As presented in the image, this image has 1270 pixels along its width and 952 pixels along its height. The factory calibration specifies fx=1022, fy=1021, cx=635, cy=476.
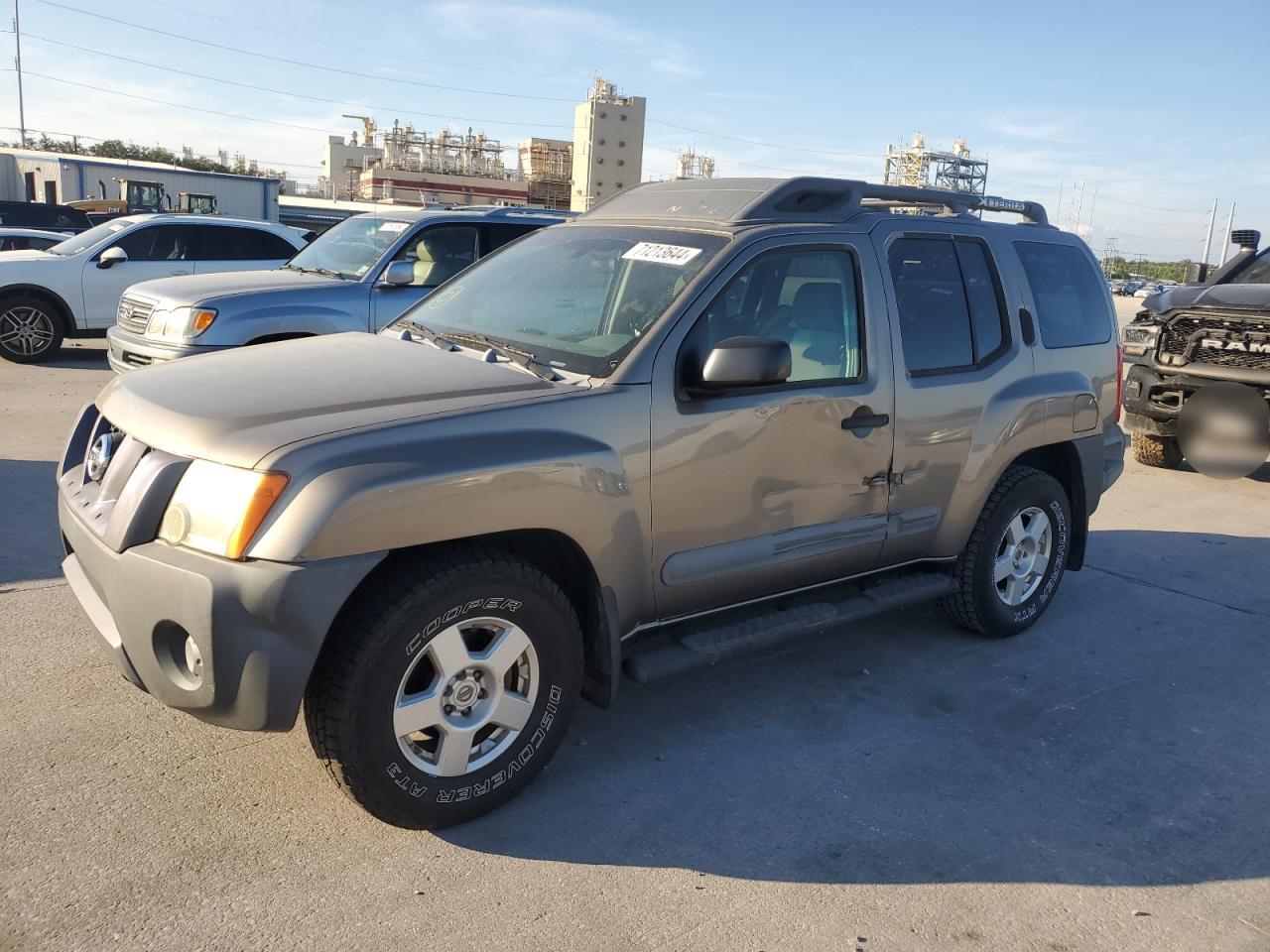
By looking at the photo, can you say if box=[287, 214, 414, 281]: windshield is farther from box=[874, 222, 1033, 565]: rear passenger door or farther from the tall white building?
the tall white building

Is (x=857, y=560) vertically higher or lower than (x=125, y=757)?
higher

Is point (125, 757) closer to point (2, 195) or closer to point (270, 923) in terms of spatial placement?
point (270, 923)

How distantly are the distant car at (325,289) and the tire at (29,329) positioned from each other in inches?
126

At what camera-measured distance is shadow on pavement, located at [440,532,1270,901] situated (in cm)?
311

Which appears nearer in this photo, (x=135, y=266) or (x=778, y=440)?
(x=778, y=440)

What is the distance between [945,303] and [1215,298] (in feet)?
17.5

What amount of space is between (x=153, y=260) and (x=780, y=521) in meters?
10.4

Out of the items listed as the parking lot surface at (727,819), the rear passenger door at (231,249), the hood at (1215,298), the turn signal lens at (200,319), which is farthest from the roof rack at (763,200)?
the rear passenger door at (231,249)

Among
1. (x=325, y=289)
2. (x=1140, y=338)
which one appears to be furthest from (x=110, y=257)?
(x=1140, y=338)

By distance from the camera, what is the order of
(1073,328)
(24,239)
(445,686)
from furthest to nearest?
(24,239), (1073,328), (445,686)

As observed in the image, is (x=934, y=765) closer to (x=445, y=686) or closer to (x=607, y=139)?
(x=445, y=686)

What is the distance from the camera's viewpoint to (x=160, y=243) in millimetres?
11867

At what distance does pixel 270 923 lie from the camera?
2625mm

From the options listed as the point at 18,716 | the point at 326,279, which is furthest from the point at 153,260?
the point at 18,716
